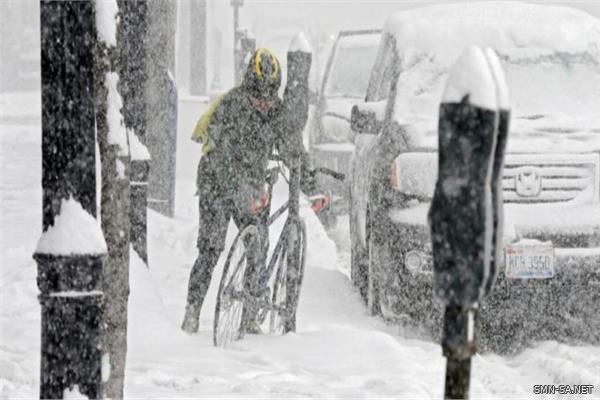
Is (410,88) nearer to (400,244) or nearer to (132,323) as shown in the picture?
(400,244)

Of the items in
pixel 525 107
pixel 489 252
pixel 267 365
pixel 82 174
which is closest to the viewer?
pixel 489 252

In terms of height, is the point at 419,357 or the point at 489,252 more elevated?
the point at 489,252

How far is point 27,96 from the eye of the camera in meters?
34.4

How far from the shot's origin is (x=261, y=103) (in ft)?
23.0

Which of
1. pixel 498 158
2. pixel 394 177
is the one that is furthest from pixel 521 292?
pixel 498 158

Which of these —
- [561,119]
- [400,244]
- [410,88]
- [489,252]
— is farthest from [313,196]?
[489,252]

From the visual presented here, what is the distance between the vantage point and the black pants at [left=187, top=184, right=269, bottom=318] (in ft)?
23.2

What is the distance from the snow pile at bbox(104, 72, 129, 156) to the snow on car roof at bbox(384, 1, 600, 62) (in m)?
3.78

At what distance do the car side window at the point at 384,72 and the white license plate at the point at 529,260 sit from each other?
65.3 inches

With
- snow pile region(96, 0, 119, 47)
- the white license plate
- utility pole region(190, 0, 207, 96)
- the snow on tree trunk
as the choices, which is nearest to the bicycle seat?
the white license plate

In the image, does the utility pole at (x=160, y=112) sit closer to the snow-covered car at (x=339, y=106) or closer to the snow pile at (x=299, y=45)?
the snow-covered car at (x=339, y=106)

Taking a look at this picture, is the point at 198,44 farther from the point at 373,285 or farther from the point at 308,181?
the point at 308,181

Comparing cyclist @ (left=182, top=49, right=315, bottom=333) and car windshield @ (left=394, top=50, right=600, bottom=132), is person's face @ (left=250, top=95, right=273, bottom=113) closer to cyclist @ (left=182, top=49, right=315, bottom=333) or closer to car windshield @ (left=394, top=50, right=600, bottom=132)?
cyclist @ (left=182, top=49, right=315, bottom=333)

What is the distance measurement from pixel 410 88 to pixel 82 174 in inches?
188
